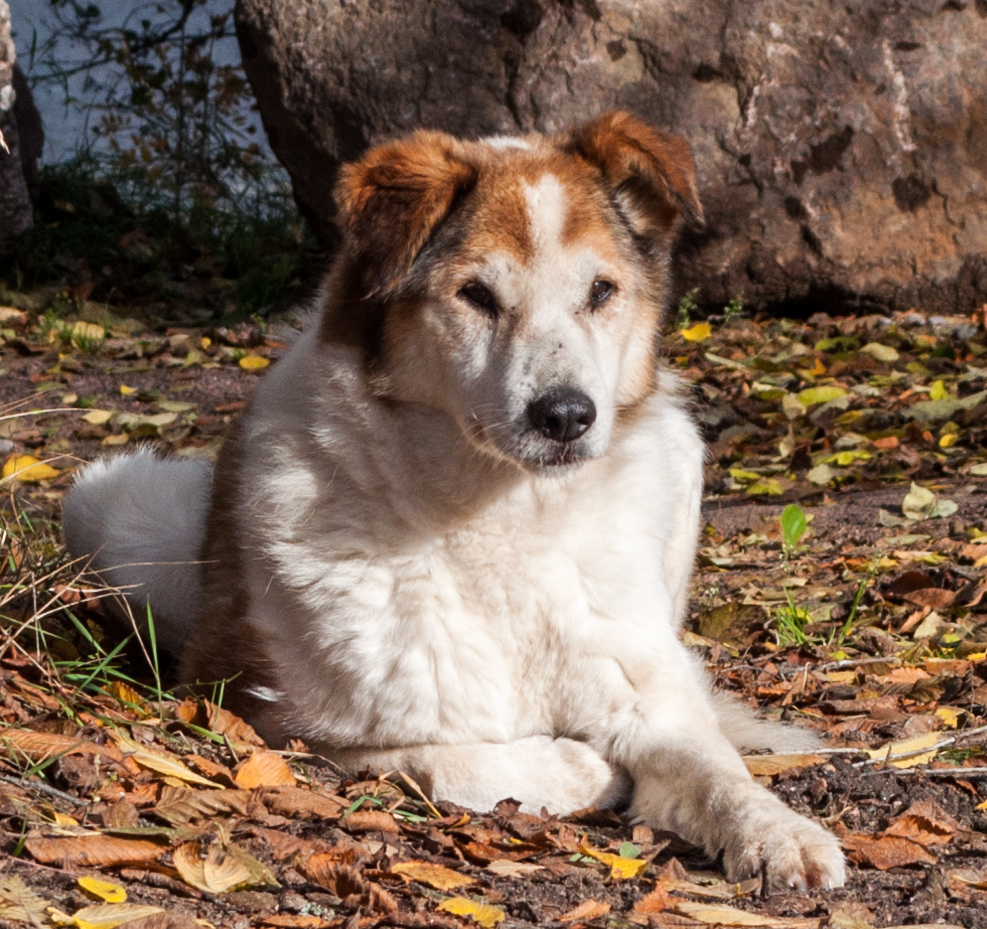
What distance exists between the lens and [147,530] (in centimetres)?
424

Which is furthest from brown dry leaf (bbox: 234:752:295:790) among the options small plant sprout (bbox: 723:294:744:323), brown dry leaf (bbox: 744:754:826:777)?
small plant sprout (bbox: 723:294:744:323)

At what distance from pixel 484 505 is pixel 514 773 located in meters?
0.68

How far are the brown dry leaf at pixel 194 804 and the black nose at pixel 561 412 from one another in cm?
108

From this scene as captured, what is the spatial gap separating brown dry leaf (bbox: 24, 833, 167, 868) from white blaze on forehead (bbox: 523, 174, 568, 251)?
1.67 metres

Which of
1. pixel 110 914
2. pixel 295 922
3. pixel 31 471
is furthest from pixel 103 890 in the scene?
pixel 31 471

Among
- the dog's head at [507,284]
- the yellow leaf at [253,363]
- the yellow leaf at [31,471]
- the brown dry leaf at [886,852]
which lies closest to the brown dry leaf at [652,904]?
the brown dry leaf at [886,852]

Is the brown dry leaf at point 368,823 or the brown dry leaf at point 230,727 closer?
the brown dry leaf at point 368,823

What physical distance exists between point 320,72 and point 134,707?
5.88 meters

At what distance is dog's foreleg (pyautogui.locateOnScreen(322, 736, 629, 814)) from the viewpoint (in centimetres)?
306

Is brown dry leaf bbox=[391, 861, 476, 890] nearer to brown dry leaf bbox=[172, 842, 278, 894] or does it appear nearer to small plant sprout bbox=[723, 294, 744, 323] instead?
brown dry leaf bbox=[172, 842, 278, 894]

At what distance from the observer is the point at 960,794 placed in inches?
122

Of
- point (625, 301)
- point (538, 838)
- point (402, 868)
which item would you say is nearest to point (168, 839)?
point (402, 868)

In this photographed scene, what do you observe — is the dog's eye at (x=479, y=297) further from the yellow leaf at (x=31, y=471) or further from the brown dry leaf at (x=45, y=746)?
the yellow leaf at (x=31, y=471)

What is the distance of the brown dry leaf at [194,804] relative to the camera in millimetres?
2670
